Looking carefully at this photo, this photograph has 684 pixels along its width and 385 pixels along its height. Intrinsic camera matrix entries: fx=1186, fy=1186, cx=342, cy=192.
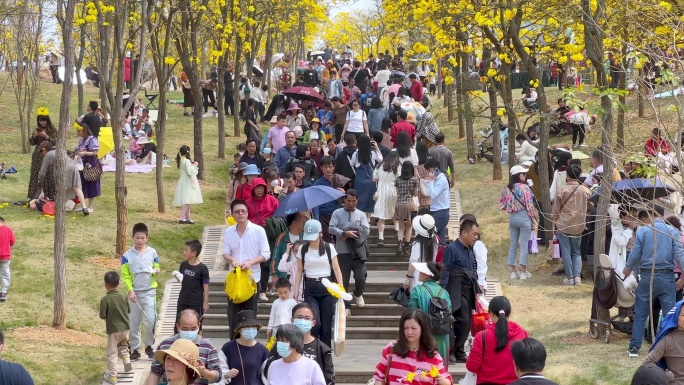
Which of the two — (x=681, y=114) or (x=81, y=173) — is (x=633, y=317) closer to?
(x=681, y=114)

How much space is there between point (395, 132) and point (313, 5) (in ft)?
25.2

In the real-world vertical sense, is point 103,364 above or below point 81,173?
below

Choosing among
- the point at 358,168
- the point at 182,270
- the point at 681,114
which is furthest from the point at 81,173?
the point at 681,114

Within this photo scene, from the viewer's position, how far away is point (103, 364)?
14391 millimetres

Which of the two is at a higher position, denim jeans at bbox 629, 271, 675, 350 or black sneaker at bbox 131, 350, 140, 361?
denim jeans at bbox 629, 271, 675, 350

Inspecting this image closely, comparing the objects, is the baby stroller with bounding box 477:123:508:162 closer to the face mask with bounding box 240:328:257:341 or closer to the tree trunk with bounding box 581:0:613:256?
the tree trunk with bounding box 581:0:613:256

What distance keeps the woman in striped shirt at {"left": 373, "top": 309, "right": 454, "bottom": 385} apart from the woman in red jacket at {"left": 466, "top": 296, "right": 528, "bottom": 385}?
1.46ft

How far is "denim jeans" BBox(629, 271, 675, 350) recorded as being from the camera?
530 inches

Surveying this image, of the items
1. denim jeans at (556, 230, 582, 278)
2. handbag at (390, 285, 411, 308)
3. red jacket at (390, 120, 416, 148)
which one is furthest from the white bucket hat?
red jacket at (390, 120, 416, 148)

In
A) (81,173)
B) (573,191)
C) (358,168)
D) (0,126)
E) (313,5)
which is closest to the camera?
(573,191)

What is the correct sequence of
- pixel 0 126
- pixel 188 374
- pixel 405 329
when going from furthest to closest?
1. pixel 0 126
2. pixel 405 329
3. pixel 188 374

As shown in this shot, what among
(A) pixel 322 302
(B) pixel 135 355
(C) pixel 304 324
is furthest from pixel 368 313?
(C) pixel 304 324

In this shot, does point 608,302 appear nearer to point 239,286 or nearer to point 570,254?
point 570,254

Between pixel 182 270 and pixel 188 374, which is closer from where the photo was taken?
pixel 188 374
